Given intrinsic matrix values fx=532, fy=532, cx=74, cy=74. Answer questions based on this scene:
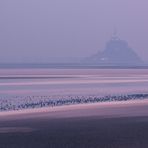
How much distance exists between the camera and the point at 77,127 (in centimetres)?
2134

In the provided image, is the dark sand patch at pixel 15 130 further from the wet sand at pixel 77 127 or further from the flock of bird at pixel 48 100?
the flock of bird at pixel 48 100

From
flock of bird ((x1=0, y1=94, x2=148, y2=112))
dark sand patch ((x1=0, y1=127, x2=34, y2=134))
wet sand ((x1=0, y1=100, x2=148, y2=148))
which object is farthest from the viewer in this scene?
flock of bird ((x1=0, y1=94, x2=148, y2=112))

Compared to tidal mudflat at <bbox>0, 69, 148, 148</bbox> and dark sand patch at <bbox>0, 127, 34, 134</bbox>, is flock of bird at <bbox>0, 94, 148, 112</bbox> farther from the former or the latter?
dark sand patch at <bbox>0, 127, 34, 134</bbox>

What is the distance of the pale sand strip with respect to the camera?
2575cm

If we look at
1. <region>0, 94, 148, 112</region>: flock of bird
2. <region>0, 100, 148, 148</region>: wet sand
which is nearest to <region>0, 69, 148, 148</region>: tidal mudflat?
<region>0, 100, 148, 148</region>: wet sand

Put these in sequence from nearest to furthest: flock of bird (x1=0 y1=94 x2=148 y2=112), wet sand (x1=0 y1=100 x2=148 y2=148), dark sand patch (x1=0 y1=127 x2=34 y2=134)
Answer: wet sand (x1=0 y1=100 x2=148 y2=148)
dark sand patch (x1=0 y1=127 x2=34 y2=134)
flock of bird (x1=0 y1=94 x2=148 y2=112)

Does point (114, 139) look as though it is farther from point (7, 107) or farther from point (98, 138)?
point (7, 107)

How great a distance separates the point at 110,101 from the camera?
34281mm

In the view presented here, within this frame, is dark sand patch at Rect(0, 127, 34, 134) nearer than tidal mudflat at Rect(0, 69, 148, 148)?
No

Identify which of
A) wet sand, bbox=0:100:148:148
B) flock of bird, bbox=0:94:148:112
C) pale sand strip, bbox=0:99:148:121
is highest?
wet sand, bbox=0:100:148:148

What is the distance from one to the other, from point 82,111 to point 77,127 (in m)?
6.35

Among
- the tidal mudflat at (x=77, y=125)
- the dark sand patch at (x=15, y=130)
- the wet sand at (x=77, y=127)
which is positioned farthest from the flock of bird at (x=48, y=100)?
the dark sand patch at (x=15, y=130)

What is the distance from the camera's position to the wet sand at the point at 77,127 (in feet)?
56.6

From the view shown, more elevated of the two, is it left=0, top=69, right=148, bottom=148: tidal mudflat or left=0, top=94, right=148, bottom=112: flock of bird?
left=0, top=69, right=148, bottom=148: tidal mudflat
